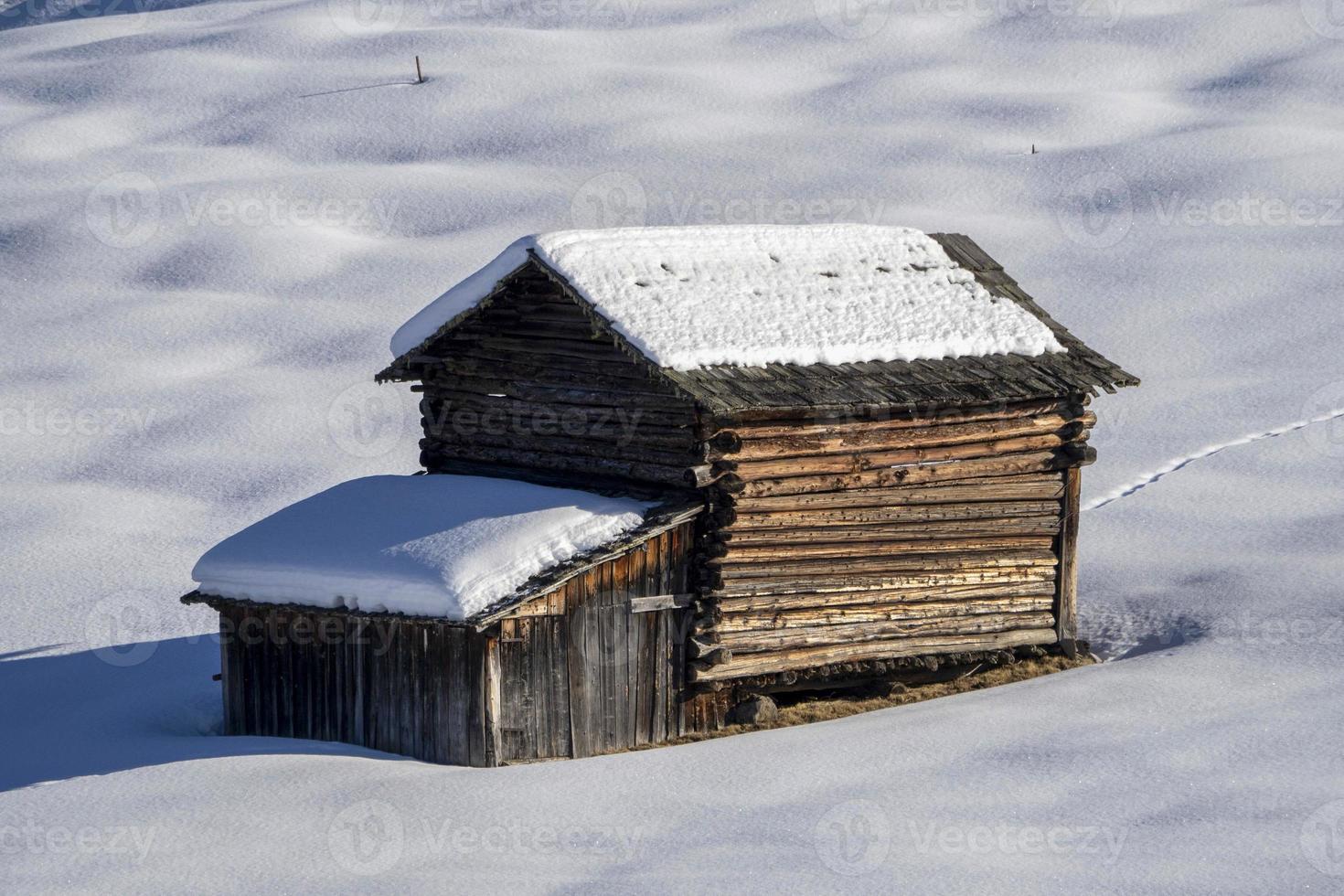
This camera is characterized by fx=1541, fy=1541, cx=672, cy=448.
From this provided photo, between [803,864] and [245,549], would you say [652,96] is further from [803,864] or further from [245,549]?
[803,864]

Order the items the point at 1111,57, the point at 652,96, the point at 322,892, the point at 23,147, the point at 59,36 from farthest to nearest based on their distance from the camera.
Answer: the point at 59,36 < the point at 1111,57 < the point at 652,96 < the point at 23,147 < the point at 322,892

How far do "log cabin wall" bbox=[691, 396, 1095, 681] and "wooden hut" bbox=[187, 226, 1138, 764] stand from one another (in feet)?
0.09

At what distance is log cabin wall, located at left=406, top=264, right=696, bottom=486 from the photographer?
45.9ft

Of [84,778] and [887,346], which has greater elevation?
[887,346]

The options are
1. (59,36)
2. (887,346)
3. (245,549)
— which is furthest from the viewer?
(59,36)

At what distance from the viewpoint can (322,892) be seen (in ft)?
31.7

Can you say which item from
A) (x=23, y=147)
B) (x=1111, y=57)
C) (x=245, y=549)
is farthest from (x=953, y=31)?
(x=245, y=549)

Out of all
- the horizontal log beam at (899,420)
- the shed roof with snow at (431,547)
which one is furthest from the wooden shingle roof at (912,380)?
the shed roof with snow at (431,547)

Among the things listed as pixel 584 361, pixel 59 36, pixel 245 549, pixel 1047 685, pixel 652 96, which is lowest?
pixel 1047 685

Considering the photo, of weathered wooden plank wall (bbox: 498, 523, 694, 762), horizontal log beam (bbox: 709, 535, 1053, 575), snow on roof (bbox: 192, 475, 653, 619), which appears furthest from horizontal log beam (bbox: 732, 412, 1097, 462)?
snow on roof (bbox: 192, 475, 653, 619)

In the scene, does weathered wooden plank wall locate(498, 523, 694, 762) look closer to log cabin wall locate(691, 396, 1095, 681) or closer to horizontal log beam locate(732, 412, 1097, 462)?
log cabin wall locate(691, 396, 1095, 681)

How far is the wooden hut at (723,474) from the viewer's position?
13086 mm

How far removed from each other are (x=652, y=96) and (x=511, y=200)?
6773mm

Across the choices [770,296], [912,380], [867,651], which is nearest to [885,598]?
[867,651]
